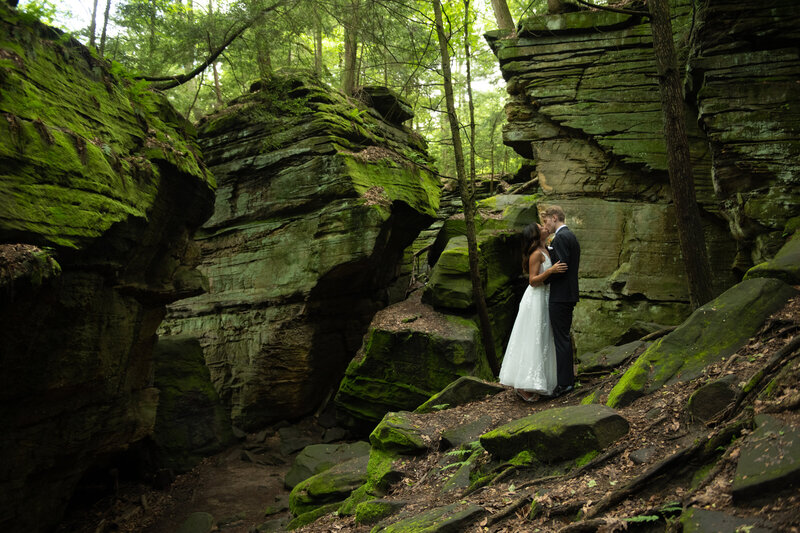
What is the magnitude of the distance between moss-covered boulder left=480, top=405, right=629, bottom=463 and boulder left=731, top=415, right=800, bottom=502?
1236 mm

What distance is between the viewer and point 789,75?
9.46 meters

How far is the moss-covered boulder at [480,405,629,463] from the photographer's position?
13.1 ft

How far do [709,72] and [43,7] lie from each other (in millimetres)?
12300

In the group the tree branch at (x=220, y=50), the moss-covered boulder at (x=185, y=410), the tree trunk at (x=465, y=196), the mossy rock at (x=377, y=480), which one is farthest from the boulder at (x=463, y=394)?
the tree branch at (x=220, y=50)

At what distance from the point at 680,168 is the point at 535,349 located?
3.71m

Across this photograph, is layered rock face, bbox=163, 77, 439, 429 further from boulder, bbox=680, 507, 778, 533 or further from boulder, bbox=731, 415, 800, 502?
boulder, bbox=680, 507, 778, 533

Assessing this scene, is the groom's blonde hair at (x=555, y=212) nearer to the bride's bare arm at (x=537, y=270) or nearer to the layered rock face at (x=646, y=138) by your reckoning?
the bride's bare arm at (x=537, y=270)

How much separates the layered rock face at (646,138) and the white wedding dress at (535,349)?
594 centimetres

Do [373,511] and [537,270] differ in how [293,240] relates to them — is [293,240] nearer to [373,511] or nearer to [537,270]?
[537,270]

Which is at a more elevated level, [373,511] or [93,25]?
[93,25]

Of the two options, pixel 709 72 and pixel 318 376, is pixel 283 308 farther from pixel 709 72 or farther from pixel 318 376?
pixel 709 72

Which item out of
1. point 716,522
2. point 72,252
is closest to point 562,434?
point 716,522

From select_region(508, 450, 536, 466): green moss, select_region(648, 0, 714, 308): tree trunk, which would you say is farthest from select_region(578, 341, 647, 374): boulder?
select_region(508, 450, 536, 466): green moss

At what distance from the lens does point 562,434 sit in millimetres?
4094
